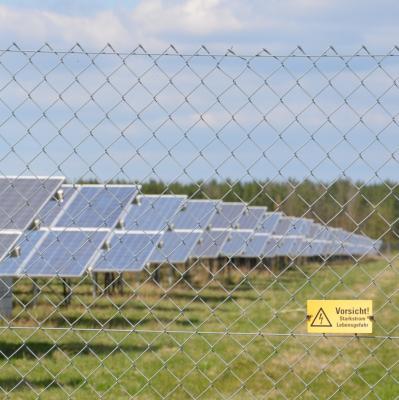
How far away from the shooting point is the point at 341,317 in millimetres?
4059

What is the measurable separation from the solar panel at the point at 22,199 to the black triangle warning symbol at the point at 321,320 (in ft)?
13.9

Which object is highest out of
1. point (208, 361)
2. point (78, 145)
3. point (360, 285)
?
point (360, 285)

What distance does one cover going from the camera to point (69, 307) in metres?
15.9

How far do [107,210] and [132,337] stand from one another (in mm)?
1624

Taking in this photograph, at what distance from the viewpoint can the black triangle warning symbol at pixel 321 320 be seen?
4059 mm

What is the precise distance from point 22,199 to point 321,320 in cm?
530

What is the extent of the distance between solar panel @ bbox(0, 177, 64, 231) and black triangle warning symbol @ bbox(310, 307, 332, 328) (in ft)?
13.9

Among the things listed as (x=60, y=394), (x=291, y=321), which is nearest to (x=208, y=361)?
(x=60, y=394)

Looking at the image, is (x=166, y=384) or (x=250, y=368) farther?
(x=250, y=368)

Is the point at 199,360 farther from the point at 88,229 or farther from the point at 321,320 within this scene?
the point at 88,229

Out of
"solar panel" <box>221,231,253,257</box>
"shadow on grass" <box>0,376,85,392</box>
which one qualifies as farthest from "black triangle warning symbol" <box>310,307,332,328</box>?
"solar panel" <box>221,231,253,257</box>

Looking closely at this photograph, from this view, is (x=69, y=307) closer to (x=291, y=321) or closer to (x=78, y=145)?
(x=291, y=321)

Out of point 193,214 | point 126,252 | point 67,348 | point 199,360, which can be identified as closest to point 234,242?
point 193,214

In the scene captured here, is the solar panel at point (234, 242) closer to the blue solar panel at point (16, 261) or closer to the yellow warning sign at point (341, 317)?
the blue solar panel at point (16, 261)
